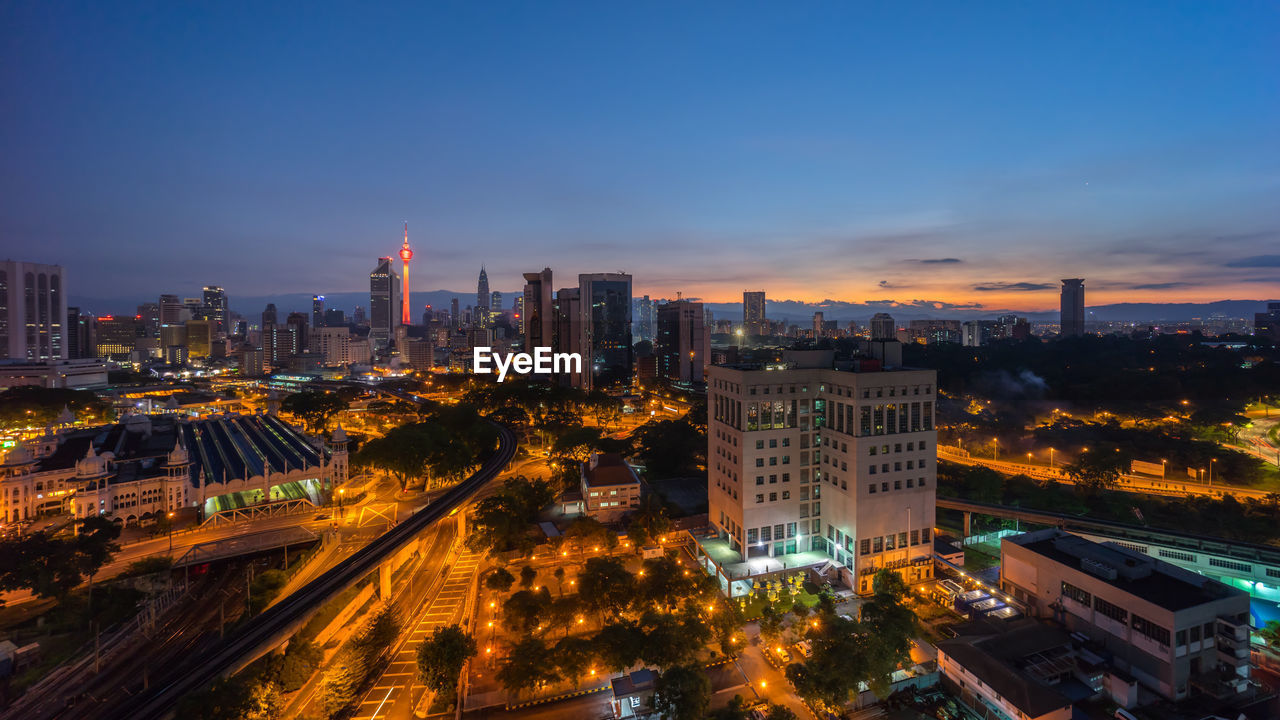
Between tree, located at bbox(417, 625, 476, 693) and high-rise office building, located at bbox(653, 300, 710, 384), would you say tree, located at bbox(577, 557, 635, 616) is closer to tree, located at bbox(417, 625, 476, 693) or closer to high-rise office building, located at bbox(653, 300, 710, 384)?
tree, located at bbox(417, 625, 476, 693)

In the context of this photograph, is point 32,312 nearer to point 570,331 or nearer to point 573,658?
point 570,331

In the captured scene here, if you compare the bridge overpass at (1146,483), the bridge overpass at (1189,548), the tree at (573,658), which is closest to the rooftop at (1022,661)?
the bridge overpass at (1189,548)

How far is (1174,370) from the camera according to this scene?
69750 millimetres

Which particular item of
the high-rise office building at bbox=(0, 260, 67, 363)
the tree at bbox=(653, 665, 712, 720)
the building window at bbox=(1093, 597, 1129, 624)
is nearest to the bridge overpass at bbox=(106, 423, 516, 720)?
the tree at bbox=(653, 665, 712, 720)

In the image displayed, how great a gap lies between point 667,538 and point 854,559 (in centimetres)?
1144

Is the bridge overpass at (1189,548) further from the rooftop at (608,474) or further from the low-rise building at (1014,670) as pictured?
the rooftop at (608,474)

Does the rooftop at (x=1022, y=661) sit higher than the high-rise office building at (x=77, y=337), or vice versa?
the high-rise office building at (x=77, y=337)

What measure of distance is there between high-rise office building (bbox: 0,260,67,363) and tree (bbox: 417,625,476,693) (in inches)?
4436

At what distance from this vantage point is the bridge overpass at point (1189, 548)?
25719mm

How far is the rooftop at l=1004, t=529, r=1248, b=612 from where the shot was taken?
2027 cm

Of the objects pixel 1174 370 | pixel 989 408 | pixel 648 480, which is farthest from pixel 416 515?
pixel 1174 370

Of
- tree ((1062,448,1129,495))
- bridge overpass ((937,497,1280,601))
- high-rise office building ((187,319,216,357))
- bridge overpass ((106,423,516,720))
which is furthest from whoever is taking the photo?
high-rise office building ((187,319,216,357))

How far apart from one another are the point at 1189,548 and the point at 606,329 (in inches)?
3984

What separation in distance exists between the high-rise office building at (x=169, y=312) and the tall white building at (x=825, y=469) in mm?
219125
